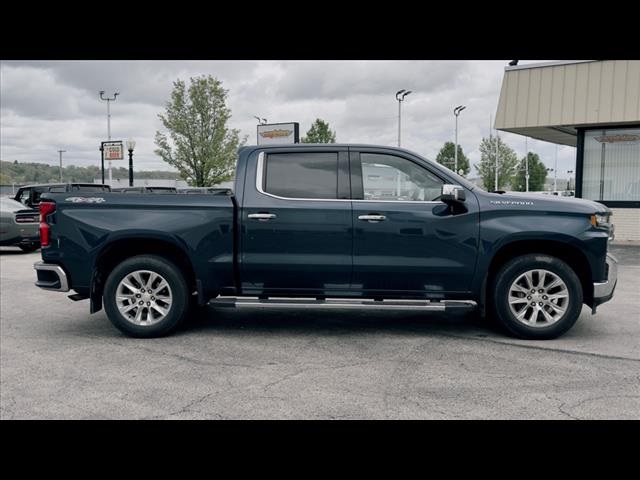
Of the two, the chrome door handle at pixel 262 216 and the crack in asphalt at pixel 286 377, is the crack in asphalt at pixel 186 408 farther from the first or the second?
the chrome door handle at pixel 262 216

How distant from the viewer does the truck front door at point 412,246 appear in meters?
5.88

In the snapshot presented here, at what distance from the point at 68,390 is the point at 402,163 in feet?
12.8

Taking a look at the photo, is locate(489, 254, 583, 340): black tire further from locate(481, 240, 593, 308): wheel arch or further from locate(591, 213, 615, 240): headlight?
locate(591, 213, 615, 240): headlight

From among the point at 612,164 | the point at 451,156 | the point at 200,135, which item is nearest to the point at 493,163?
the point at 451,156

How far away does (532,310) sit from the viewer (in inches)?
230

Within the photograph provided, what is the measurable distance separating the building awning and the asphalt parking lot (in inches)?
366

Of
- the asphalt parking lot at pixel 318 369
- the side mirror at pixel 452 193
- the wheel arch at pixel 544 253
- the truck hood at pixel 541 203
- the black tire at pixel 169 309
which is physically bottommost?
the asphalt parking lot at pixel 318 369

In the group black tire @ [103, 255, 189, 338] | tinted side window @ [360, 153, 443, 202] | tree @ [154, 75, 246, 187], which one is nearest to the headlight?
tinted side window @ [360, 153, 443, 202]

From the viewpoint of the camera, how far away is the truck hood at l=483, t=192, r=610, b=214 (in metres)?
5.86

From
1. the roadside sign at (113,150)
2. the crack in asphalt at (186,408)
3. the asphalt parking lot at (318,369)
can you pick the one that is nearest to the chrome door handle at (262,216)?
the asphalt parking lot at (318,369)

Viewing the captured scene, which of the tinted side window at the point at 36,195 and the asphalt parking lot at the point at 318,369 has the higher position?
the tinted side window at the point at 36,195

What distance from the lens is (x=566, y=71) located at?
15.1 m

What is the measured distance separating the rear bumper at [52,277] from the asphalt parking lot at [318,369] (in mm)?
566
